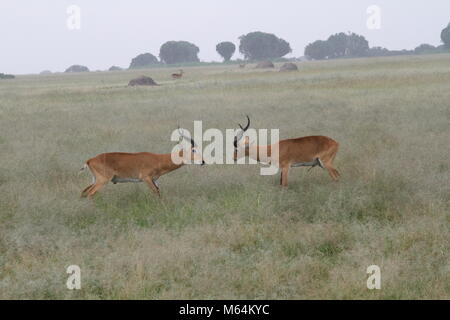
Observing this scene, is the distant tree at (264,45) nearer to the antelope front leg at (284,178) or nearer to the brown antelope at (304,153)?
the brown antelope at (304,153)

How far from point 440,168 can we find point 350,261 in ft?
15.6

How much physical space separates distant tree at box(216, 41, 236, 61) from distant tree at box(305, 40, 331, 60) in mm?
24903

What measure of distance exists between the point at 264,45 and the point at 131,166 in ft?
426

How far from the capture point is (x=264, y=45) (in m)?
134

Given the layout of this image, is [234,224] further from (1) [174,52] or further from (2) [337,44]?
(2) [337,44]

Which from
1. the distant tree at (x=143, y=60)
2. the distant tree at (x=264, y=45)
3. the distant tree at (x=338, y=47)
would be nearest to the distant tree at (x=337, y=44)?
the distant tree at (x=338, y=47)

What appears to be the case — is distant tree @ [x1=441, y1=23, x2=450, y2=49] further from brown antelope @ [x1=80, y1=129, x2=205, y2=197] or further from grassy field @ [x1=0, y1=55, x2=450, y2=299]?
brown antelope @ [x1=80, y1=129, x2=205, y2=197]

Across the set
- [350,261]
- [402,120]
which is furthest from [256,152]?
[402,120]

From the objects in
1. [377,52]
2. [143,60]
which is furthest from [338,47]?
[143,60]

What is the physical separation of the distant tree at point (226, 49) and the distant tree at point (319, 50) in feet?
81.7

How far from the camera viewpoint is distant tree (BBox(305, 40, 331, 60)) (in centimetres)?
15625

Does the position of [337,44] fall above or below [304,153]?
above

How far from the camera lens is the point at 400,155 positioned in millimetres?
10555

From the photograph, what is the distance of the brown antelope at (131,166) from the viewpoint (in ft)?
26.5
